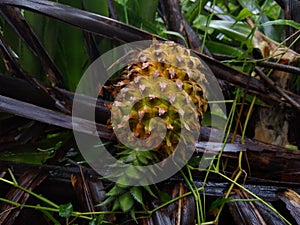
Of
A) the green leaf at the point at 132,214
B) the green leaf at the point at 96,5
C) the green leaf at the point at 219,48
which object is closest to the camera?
the green leaf at the point at 132,214

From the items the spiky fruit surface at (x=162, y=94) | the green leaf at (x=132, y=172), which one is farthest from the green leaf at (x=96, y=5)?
the green leaf at (x=132, y=172)

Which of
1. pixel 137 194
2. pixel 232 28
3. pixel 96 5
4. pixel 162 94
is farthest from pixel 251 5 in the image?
pixel 137 194

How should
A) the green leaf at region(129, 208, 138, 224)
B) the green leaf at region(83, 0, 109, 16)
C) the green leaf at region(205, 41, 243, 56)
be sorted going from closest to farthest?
1. the green leaf at region(129, 208, 138, 224)
2. the green leaf at region(83, 0, 109, 16)
3. the green leaf at region(205, 41, 243, 56)

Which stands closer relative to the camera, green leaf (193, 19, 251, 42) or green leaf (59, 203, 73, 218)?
green leaf (59, 203, 73, 218)

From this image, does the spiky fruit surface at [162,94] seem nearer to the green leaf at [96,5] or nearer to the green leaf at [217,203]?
the green leaf at [217,203]

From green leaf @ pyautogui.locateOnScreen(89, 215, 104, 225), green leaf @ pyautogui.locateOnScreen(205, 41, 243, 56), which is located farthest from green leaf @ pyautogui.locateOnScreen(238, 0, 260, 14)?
green leaf @ pyautogui.locateOnScreen(89, 215, 104, 225)

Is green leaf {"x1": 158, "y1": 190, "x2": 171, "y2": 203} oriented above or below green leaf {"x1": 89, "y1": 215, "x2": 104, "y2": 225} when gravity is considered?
above

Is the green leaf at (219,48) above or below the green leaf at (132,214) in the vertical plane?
above

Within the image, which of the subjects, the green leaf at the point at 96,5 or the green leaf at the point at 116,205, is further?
the green leaf at the point at 96,5

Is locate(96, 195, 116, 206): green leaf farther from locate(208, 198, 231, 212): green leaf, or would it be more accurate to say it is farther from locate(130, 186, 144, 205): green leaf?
locate(208, 198, 231, 212): green leaf
